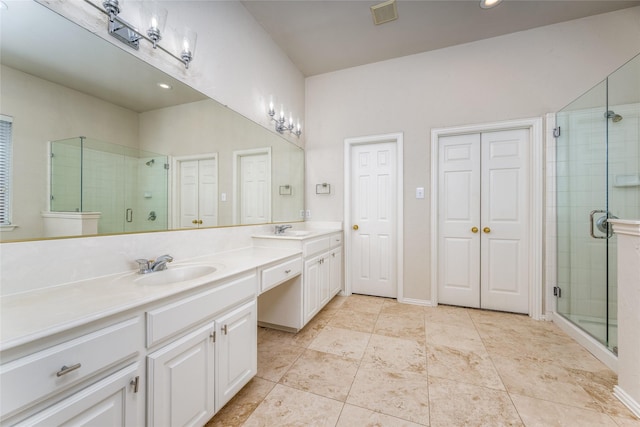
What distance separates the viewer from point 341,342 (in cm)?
204

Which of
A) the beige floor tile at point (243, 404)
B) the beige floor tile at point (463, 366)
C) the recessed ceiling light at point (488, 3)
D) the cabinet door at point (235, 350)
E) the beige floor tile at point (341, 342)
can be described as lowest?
the beige floor tile at point (243, 404)

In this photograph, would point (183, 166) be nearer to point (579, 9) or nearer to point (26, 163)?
point (26, 163)

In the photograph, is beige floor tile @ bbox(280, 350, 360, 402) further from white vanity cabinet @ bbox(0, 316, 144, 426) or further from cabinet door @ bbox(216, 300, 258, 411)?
white vanity cabinet @ bbox(0, 316, 144, 426)

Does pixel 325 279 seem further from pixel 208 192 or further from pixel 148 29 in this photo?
pixel 148 29

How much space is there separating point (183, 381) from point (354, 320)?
172cm

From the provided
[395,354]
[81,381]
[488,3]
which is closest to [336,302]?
[395,354]

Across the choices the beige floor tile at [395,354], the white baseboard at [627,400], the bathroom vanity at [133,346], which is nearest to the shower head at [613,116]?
the white baseboard at [627,400]

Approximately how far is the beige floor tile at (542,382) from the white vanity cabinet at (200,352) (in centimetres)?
166

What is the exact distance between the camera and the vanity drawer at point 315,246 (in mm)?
2164

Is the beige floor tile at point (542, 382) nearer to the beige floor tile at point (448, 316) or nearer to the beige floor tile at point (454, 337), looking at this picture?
the beige floor tile at point (454, 337)

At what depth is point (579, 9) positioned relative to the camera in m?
2.25

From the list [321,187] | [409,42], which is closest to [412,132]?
[409,42]

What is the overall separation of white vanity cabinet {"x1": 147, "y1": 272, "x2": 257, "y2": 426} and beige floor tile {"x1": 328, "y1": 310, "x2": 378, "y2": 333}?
3.58 ft

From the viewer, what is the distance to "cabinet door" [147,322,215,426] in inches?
37.0
